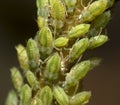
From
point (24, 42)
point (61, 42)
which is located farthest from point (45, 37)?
point (24, 42)

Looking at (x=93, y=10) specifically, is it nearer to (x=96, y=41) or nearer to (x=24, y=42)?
(x=96, y=41)

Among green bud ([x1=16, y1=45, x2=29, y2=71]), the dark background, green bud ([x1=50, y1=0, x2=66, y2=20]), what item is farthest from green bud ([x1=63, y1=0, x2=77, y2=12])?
the dark background

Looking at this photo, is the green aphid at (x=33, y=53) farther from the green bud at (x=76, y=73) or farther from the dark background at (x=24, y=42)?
the dark background at (x=24, y=42)

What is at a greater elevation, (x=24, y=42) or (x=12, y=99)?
(x=24, y=42)

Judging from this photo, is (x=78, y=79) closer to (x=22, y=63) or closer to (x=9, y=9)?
(x=22, y=63)

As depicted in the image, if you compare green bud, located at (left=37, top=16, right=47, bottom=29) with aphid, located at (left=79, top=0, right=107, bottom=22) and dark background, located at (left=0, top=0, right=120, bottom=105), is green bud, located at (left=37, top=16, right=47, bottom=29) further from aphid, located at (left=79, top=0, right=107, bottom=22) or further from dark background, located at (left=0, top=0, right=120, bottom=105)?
dark background, located at (left=0, top=0, right=120, bottom=105)

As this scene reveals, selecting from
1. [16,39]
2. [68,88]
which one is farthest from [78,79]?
[16,39]
